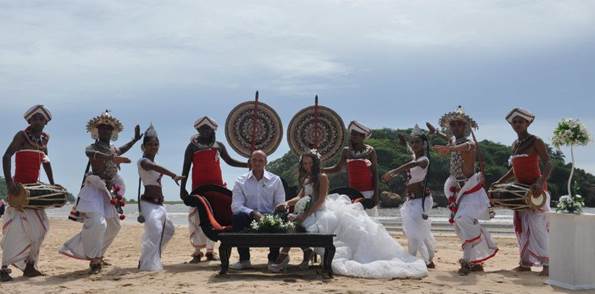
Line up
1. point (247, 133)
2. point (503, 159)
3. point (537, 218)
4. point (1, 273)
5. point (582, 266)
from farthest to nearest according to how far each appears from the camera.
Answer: point (503, 159), point (247, 133), point (537, 218), point (1, 273), point (582, 266)

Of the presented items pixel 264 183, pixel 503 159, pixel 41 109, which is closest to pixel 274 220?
pixel 264 183

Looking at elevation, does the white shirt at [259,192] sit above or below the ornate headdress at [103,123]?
below

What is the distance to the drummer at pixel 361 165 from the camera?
35.6 ft

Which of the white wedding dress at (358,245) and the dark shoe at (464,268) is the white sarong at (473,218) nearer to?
the dark shoe at (464,268)

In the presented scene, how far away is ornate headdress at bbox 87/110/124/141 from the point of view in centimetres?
1012

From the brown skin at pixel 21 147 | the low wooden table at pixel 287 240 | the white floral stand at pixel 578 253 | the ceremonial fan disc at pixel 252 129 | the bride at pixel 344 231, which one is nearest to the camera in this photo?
the white floral stand at pixel 578 253

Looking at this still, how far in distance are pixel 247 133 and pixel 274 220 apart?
304 centimetres

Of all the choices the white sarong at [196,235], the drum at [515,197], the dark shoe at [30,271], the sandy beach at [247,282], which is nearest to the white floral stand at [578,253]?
the sandy beach at [247,282]

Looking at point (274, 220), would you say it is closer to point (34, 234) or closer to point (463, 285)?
point (463, 285)

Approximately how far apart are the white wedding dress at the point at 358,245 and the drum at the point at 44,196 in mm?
3751

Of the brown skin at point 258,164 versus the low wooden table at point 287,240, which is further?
the brown skin at point 258,164

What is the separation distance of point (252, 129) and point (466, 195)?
394cm

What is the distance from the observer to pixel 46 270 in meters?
10.6

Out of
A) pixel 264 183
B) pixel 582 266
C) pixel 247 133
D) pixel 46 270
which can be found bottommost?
pixel 46 270
